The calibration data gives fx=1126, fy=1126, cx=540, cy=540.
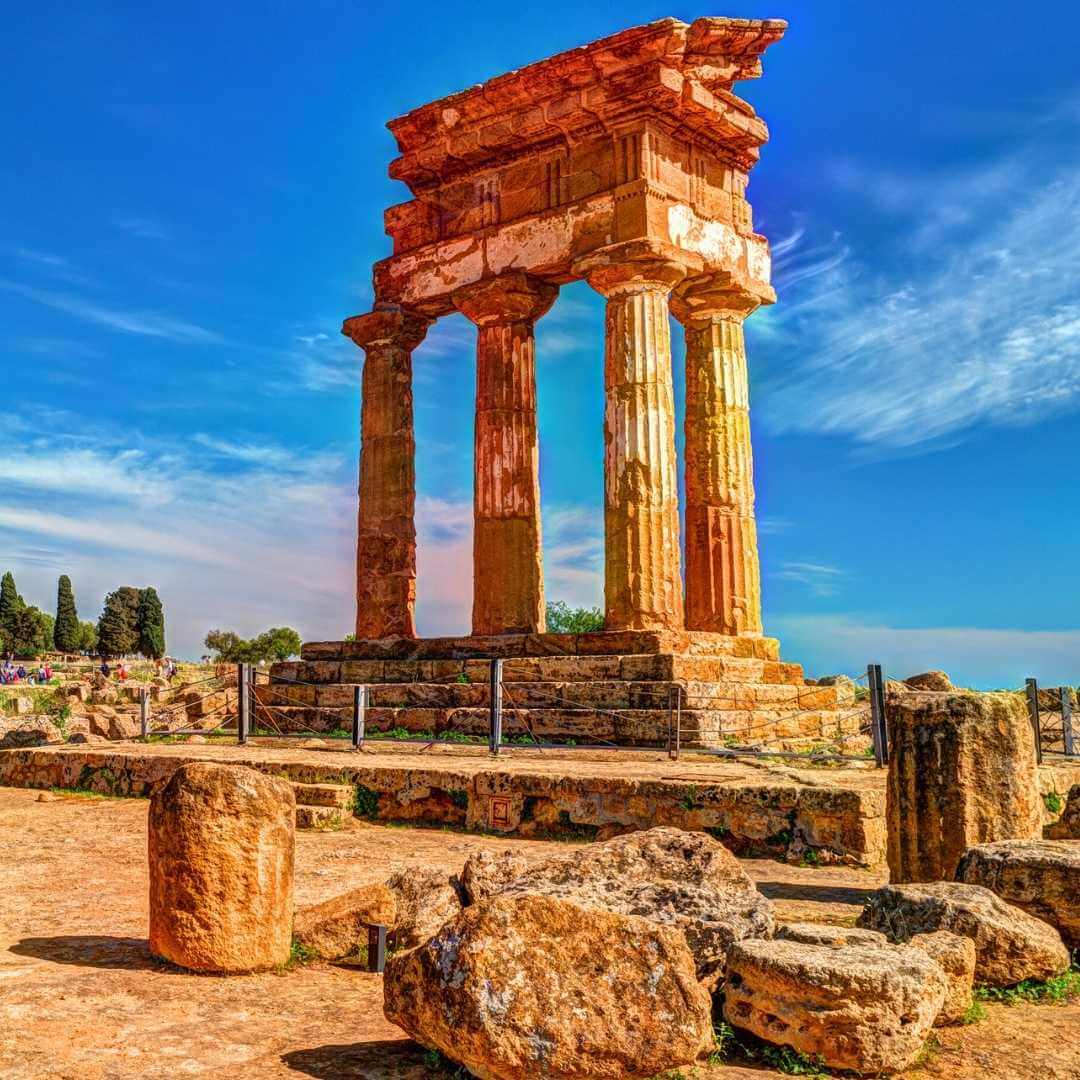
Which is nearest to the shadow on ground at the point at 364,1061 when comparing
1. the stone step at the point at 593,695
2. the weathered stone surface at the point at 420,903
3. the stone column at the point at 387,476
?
the weathered stone surface at the point at 420,903

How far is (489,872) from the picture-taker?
17.6ft

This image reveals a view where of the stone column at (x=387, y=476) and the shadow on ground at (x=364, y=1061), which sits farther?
the stone column at (x=387, y=476)

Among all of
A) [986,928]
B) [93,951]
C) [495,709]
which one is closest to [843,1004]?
[986,928]

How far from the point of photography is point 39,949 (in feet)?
18.2

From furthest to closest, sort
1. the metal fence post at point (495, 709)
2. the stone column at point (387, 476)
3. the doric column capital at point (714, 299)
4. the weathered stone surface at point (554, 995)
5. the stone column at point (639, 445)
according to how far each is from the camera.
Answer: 1. the stone column at point (387, 476)
2. the doric column capital at point (714, 299)
3. the stone column at point (639, 445)
4. the metal fence post at point (495, 709)
5. the weathered stone surface at point (554, 995)

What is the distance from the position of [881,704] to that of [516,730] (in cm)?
502

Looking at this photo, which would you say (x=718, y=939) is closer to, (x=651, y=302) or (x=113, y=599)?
(x=651, y=302)

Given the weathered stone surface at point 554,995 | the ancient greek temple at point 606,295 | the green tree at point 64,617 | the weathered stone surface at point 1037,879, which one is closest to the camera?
the weathered stone surface at point 554,995

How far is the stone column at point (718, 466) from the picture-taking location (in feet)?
57.1

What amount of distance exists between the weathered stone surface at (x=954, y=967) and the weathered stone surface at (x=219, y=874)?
2.80 metres

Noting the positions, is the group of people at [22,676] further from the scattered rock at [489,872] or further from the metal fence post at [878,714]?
the scattered rock at [489,872]

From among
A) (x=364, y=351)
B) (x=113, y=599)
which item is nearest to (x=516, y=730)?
(x=364, y=351)

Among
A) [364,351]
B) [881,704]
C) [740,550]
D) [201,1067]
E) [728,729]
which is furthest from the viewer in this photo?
[364,351]

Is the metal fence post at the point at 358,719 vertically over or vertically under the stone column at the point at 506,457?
under
